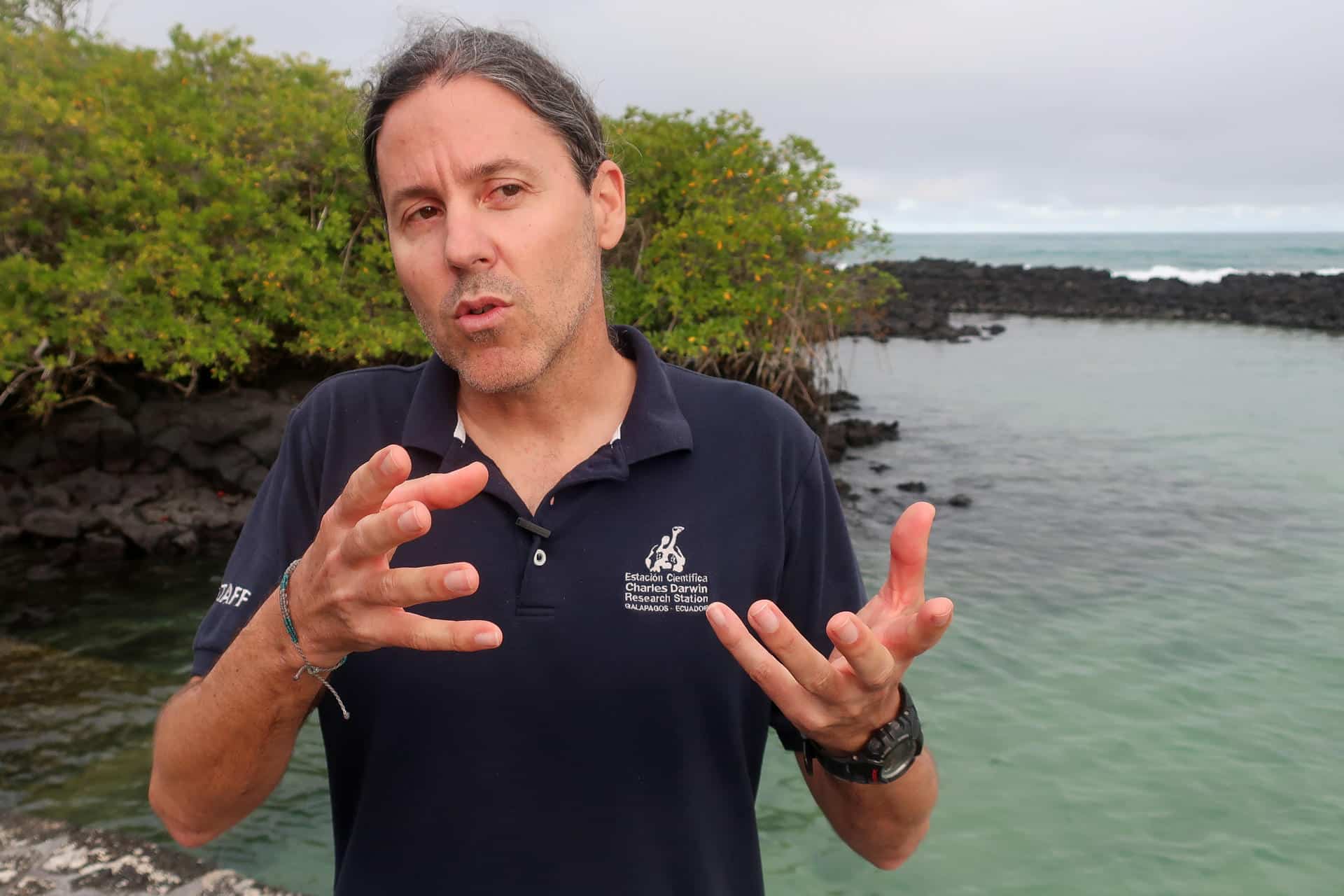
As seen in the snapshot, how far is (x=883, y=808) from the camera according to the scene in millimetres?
1870

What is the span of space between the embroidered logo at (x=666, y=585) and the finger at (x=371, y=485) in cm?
64

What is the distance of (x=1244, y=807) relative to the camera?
8.13 m

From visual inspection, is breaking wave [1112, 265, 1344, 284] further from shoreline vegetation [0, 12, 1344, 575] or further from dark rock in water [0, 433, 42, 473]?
dark rock in water [0, 433, 42, 473]

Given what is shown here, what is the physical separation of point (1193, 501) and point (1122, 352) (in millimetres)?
22295

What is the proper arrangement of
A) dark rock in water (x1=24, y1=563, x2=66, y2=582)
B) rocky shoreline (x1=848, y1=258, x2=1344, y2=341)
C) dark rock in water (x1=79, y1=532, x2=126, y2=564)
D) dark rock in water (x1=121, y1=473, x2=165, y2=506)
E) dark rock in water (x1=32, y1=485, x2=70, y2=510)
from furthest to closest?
rocky shoreline (x1=848, y1=258, x2=1344, y2=341), dark rock in water (x1=121, y1=473, x2=165, y2=506), dark rock in water (x1=32, y1=485, x2=70, y2=510), dark rock in water (x1=79, y1=532, x2=126, y2=564), dark rock in water (x1=24, y1=563, x2=66, y2=582)

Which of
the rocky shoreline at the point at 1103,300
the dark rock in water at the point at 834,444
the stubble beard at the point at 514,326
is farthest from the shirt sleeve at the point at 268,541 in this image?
the rocky shoreline at the point at 1103,300

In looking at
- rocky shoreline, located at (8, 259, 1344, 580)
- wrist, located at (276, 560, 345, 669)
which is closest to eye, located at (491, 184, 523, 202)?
wrist, located at (276, 560, 345, 669)

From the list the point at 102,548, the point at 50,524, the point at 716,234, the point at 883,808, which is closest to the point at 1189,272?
the point at 716,234

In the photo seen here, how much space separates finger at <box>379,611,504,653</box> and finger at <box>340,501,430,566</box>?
0.33 feet

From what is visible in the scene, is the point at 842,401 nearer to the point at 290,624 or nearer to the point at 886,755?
the point at 886,755

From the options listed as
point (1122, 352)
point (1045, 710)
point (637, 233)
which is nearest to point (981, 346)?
point (1122, 352)

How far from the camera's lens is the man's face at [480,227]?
6.40 feet

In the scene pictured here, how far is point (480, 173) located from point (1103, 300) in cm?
5528

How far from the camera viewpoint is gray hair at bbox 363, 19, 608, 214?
1.98 meters
